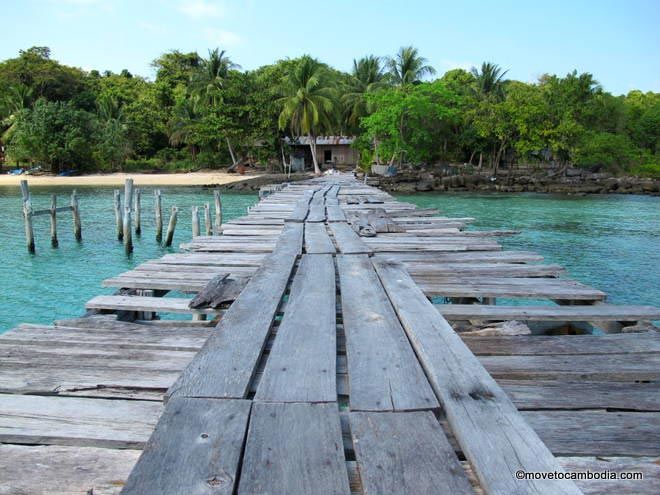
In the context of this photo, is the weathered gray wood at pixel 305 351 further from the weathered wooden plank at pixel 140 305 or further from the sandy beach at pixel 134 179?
the sandy beach at pixel 134 179

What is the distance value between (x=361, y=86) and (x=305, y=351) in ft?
140

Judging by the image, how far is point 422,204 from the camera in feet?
85.6

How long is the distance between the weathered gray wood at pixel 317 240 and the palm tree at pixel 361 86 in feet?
107

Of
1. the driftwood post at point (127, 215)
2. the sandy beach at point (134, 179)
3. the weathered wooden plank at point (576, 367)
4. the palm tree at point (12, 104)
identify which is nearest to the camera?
the weathered wooden plank at point (576, 367)

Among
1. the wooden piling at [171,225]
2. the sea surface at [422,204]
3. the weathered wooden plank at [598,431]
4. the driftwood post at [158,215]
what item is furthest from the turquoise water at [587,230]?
the driftwood post at [158,215]

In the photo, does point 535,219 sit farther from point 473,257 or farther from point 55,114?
point 55,114

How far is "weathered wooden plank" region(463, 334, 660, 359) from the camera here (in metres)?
2.82

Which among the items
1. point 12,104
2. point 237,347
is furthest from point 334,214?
point 12,104

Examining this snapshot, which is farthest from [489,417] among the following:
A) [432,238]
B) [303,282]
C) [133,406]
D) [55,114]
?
[55,114]

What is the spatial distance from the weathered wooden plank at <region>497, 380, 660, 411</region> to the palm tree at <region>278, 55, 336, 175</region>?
3484 centimetres

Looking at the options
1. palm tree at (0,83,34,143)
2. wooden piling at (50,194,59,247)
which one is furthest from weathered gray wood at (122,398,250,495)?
palm tree at (0,83,34,143)

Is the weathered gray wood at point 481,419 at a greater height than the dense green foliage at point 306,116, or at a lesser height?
lesser

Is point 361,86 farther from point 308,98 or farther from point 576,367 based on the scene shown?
point 576,367

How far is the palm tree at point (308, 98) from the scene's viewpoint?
1427 inches
